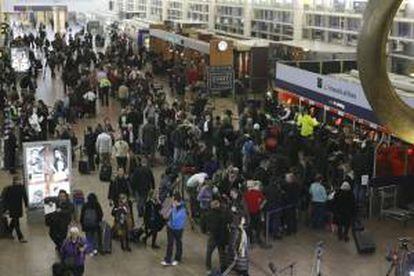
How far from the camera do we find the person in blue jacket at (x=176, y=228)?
31.4 feet

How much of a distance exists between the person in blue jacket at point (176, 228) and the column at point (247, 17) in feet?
82.2

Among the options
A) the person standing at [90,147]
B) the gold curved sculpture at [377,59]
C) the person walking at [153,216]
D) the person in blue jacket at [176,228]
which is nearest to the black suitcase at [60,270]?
the person in blue jacket at [176,228]

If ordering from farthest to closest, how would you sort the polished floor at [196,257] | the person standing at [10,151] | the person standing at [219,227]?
the person standing at [10,151]
the polished floor at [196,257]
the person standing at [219,227]

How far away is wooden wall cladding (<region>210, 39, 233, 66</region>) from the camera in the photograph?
78.9 ft

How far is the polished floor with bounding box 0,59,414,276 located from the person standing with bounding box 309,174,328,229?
0.30m

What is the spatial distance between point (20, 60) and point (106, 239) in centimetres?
1660

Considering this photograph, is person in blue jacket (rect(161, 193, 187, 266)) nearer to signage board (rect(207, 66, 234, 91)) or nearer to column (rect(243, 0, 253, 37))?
signage board (rect(207, 66, 234, 91))

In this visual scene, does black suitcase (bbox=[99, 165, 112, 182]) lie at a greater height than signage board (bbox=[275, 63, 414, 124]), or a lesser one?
lesser

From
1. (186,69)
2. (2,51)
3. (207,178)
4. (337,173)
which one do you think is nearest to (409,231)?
(337,173)

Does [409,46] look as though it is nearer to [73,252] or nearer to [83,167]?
[83,167]

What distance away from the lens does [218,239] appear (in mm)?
9422

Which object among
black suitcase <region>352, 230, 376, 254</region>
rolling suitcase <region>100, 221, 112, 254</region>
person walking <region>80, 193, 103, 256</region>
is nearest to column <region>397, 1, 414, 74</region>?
black suitcase <region>352, 230, 376, 254</region>

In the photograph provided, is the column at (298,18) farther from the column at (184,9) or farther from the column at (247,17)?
the column at (184,9)

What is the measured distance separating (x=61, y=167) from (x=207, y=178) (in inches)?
93.9
